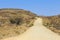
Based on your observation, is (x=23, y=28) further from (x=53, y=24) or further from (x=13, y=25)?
(x=53, y=24)

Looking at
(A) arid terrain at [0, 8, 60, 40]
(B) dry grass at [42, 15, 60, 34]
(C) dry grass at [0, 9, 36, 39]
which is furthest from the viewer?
(B) dry grass at [42, 15, 60, 34]

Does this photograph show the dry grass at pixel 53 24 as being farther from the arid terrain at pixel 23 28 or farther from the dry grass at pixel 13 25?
the dry grass at pixel 13 25

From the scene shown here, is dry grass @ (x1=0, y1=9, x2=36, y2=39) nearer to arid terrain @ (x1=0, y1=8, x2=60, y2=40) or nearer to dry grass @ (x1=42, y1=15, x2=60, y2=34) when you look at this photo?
arid terrain @ (x1=0, y1=8, x2=60, y2=40)

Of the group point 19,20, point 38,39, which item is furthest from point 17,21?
point 38,39

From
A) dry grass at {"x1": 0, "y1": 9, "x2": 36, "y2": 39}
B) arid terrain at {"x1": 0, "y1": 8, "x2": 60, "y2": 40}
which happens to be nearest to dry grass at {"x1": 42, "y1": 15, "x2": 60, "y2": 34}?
arid terrain at {"x1": 0, "y1": 8, "x2": 60, "y2": 40}

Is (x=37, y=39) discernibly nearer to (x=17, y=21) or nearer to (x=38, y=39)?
(x=38, y=39)

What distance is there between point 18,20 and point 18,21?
1.55 m

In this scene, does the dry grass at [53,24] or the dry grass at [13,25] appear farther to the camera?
the dry grass at [53,24]

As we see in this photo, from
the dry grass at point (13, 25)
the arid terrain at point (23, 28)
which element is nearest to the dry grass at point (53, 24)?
the arid terrain at point (23, 28)

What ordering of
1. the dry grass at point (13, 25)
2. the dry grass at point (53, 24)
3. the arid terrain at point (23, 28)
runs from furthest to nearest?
1. the dry grass at point (53, 24)
2. the dry grass at point (13, 25)
3. the arid terrain at point (23, 28)

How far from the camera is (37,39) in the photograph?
65.4ft

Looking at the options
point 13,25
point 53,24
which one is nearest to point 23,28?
point 13,25

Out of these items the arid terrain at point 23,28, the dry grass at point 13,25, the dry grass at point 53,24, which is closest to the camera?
the arid terrain at point 23,28

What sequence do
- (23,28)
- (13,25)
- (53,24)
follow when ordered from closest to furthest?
(23,28) → (13,25) → (53,24)
